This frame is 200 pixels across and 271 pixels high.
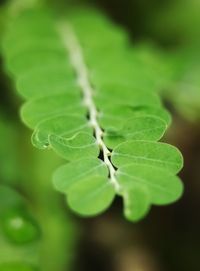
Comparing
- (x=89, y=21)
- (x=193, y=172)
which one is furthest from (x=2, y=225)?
(x=193, y=172)

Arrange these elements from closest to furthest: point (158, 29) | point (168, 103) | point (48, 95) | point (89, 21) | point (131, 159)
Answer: point (131, 159) < point (48, 95) < point (89, 21) < point (168, 103) < point (158, 29)

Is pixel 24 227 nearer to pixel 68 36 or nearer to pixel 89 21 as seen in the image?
pixel 68 36

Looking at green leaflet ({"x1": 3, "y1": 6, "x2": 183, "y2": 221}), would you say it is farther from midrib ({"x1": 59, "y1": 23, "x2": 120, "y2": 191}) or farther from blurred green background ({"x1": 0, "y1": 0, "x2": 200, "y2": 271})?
blurred green background ({"x1": 0, "y1": 0, "x2": 200, "y2": 271})

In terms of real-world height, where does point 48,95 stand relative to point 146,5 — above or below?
above

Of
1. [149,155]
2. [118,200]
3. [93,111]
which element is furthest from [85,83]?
[118,200]

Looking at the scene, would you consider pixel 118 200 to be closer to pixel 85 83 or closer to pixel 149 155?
pixel 85 83

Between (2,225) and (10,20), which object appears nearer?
(2,225)

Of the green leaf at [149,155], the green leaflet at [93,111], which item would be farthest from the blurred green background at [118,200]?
the green leaf at [149,155]
